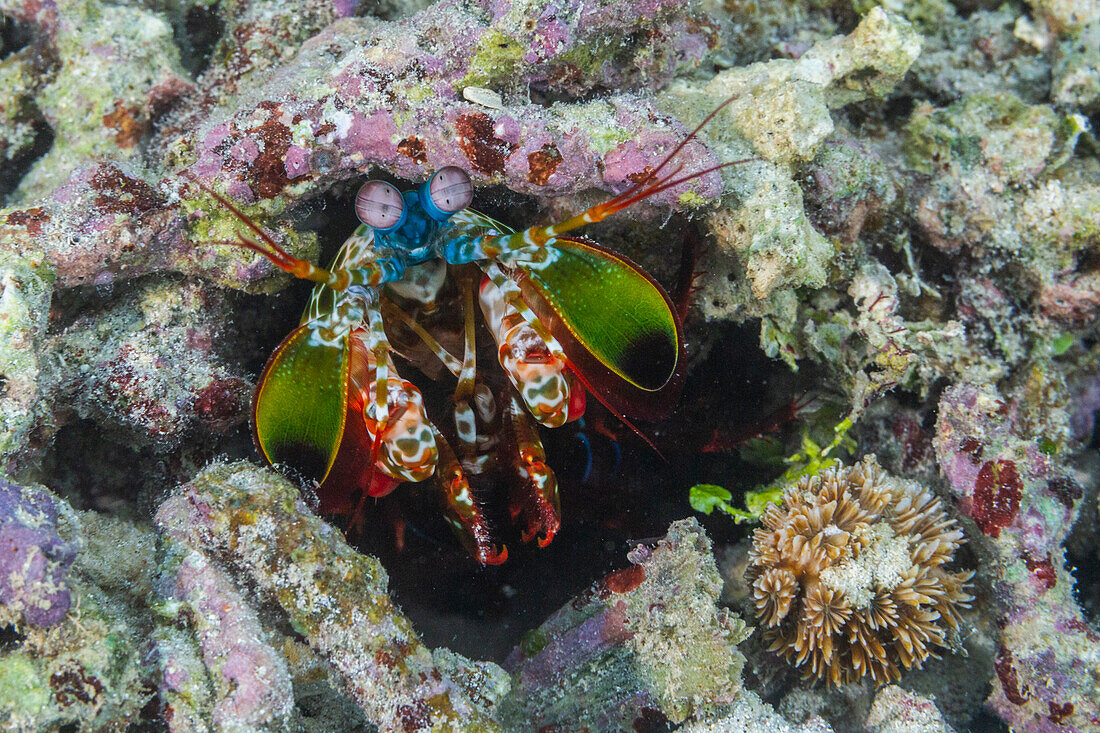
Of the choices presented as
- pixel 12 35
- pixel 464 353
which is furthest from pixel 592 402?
pixel 12 35

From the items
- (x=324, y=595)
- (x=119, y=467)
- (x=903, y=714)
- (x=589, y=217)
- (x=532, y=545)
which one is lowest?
(x=903, y=714)

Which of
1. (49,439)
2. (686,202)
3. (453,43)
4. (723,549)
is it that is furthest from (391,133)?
(723,549)

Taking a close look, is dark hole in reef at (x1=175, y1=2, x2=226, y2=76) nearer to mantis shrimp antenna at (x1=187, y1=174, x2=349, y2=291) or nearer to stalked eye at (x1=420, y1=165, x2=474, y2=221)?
mantis shrimp antenna at (x1=187, y1=174, x2=349, y2=291)

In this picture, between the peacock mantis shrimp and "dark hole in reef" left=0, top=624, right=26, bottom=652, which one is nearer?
"dark hole in reef" left=0, top=624, right=26, bottom=652

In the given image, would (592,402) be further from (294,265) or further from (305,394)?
(294,265)

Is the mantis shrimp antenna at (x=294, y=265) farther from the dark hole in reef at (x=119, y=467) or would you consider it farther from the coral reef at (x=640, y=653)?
the coral reef at (x=640, y=653)

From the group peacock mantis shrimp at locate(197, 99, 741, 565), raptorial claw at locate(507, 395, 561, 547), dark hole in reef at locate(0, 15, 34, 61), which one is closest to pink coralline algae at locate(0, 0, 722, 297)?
peacock mantis shrimp at locate(197, 99, 741, 565)
